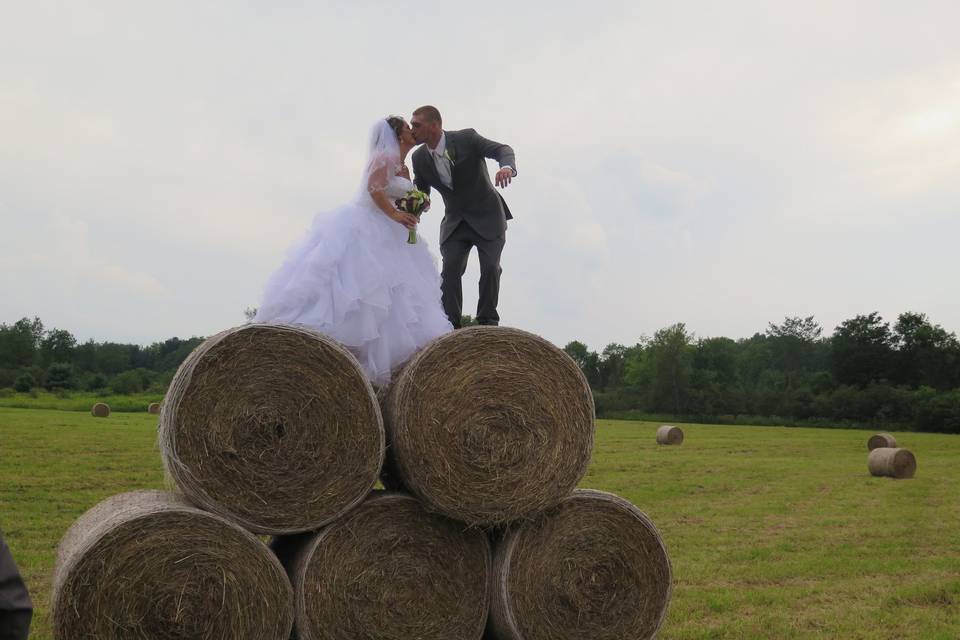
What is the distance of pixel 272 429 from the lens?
157 inches

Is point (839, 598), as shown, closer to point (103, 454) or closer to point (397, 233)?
point (397, 233)

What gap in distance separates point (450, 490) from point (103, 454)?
513 inches

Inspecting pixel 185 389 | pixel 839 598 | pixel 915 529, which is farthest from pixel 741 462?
pixel 185 389

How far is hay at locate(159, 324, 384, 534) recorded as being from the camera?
3879mm

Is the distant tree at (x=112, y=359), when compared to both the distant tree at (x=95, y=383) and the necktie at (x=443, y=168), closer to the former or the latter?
the distant tree at (x=95, y=383)

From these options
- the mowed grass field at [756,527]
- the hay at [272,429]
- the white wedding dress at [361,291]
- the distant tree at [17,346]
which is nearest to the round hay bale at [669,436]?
the mowed grass field at [756,527]

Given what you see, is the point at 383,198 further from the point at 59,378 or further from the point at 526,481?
the point at 59,378

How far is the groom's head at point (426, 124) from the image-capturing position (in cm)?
565

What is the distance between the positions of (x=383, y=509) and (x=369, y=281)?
1.26 meters

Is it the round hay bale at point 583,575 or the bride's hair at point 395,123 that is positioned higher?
the bride's hair at point 395,123

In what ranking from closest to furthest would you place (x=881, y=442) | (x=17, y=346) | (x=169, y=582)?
(x=169, y=582) → (x=881, y=442) → (x=17, y=346)

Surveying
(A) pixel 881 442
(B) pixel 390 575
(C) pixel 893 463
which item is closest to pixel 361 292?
(B) pixel 390 575

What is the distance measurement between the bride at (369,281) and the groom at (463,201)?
717mm

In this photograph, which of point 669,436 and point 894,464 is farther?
point 669,436
